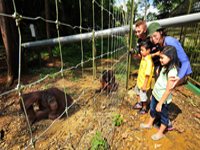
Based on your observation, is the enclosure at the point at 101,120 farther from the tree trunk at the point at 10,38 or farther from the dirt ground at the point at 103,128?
the tree trunk at the point at 10,38

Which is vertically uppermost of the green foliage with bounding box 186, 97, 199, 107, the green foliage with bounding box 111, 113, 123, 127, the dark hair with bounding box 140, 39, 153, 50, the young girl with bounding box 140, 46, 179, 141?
the dark hair with bounding box 140, 39, 153, 50

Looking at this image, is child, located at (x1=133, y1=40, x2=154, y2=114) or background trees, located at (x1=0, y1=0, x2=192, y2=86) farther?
background trees, located at (x1=0, y1=0, x2=192, y2=86)

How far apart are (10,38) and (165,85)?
3746 mm

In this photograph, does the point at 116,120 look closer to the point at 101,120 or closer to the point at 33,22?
the point at 101,120

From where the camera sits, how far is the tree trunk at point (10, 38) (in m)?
2.85

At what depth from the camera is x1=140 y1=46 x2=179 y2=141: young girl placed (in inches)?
53.2

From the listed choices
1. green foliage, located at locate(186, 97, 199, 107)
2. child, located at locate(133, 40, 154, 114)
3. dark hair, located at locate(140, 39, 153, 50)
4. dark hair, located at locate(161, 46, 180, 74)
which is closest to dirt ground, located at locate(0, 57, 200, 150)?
green foliage, located at locate(186, 97, 199, 107)

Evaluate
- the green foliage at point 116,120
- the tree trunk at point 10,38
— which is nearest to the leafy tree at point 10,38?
the tree trunk at point 10,38

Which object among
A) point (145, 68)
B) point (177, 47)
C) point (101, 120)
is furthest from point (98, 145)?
point (177, 47)

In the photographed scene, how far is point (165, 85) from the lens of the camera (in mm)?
1558

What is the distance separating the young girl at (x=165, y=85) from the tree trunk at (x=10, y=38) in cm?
358

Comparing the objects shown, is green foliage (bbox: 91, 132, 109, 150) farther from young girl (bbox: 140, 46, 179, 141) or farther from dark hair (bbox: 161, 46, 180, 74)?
dark hair (bbox: 161, 46, 180, 74)

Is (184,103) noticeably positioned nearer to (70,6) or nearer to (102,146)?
(102,146)

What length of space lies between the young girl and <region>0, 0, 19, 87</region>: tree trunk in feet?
11.7
